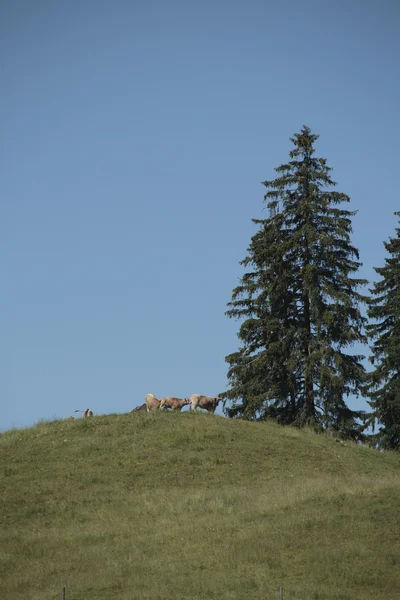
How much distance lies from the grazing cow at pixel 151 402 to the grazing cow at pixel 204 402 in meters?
2.08

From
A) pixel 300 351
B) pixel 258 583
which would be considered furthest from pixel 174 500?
pixel 300 351

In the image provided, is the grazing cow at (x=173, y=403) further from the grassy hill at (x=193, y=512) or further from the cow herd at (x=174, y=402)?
the grassy hill at (x=193, y=512)

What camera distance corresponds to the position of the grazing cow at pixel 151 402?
48.4 m

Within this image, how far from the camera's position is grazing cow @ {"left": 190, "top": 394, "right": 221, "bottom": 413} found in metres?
49.1

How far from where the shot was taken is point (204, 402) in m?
49.6

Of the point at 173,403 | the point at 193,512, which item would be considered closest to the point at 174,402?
the point at 173,403

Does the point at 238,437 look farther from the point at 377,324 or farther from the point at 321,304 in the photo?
the point at 377,324

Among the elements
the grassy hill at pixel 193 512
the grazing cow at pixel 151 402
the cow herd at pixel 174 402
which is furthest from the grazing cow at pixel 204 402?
the grassy hill at pixel 193 512

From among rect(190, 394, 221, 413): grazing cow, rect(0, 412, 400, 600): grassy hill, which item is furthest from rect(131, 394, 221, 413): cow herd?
rect(0, 412, 400, 600): grassy hill

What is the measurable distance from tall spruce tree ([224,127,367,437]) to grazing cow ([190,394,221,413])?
154 cm

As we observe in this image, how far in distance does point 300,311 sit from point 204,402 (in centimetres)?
796

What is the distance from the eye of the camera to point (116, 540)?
91.1 feet

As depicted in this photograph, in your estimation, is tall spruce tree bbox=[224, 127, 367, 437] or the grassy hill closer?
the grassy hill

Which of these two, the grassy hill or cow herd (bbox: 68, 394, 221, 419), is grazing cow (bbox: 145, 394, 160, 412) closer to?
cow herd (bbox: 68, 394, 221, 419)
